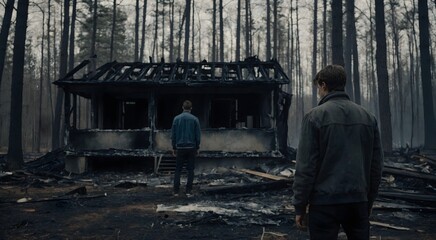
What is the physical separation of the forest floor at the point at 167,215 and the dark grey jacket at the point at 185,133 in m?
1.20

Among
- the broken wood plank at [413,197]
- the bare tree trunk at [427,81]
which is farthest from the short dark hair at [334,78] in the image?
the bare tree trunk at [427,81]

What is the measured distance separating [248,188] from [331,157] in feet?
21.9

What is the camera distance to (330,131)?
9.09 ft

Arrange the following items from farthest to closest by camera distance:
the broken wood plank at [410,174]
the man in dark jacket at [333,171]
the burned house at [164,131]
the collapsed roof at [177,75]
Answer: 1. the burned house at [164,131]
2. the collapsed roof at [177,75]
3. the broken wood plank at [410,174]
4. the man in dark jacket at [333,171]

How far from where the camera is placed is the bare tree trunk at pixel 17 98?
1475 centimetres

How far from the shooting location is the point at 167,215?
6.55 m

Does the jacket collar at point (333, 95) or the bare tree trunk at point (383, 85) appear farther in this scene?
Result: the bare tree trunk at point (383, 85)

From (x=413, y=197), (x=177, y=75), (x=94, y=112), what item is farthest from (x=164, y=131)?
(x=413, y=197)

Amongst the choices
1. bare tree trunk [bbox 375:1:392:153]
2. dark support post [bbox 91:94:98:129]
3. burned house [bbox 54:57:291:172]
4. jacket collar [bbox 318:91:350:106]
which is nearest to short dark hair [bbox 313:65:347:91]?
jacket collar [bbox 318:91:350:106]

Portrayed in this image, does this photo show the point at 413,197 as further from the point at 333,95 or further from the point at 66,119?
the point at 66,119

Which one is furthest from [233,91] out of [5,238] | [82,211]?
[5,238]

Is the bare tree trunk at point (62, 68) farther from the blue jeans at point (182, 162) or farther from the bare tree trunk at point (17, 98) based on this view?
the blue jeans at point (182, 162)

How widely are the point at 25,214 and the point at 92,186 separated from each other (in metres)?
4.18

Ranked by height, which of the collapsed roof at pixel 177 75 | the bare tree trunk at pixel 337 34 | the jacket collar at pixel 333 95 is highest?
the bare tree trunk at pixel 337 34
